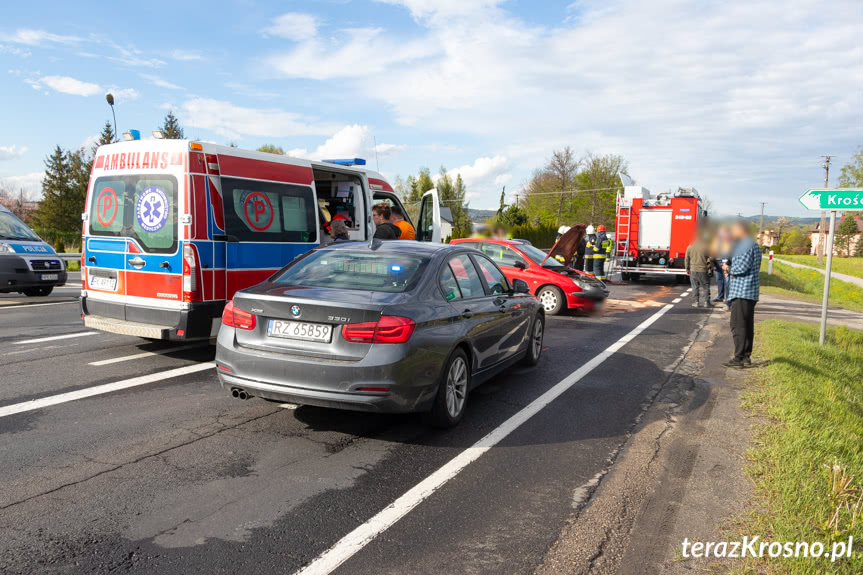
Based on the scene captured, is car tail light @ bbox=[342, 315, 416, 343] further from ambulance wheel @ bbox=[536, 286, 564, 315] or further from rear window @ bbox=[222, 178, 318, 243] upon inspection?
ambulance wheel @ bbox=[536, 286, 564, 315]

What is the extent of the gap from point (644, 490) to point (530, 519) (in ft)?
2.99

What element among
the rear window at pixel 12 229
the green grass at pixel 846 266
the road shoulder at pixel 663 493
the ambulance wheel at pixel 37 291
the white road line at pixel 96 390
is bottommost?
the green grass at pixel 846 266

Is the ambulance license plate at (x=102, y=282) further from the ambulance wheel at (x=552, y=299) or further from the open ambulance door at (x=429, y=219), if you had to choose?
the ambulance wheel at (x=552, y=299)

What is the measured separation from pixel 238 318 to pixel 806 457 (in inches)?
167

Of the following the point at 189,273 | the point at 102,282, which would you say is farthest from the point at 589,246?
the point at 102,282

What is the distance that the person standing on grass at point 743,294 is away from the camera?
7859mm

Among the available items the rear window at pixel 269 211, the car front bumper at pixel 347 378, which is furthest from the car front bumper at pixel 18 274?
the car front bumper at pixel 347 378

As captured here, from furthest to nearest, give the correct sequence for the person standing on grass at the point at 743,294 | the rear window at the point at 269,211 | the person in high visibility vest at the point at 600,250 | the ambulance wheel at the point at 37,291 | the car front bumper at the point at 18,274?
the person in high visibility vest at the point at 600,250 → the ambulance wheel at the point at 37,291 → the car front bumper at the point at 18,274 → the person standing on grass at the point at 743,294 → the rear window at the point at 269,211

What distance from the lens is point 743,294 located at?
786 cm

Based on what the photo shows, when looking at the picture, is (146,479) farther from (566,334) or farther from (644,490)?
(566,334)

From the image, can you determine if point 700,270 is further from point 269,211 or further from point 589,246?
point 269,211

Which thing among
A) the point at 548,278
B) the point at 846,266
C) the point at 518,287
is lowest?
the point at 846,266

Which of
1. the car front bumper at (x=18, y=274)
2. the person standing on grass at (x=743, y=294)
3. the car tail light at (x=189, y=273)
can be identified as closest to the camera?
the car tail light at (x=189, y=273)

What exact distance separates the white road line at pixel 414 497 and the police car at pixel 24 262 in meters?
10.7
